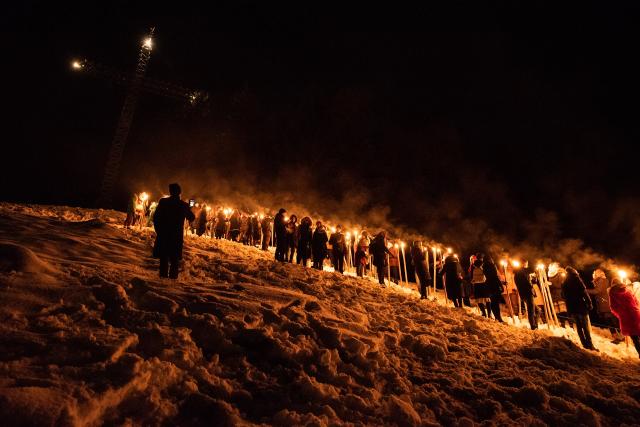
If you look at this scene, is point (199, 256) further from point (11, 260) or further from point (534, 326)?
point (534, 326)

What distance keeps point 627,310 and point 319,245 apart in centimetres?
794

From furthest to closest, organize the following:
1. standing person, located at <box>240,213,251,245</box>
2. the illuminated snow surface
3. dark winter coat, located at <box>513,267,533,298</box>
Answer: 1. standing person, located at <box>240,213,251,245</box>
2. dark winter coat, located at <box>513,267,533,298</box>
3. the illuminated snow surface

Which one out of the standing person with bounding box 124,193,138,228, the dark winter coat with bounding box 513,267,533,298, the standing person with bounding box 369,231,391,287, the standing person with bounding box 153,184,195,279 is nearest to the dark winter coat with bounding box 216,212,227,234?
the standing person with bounding box 124,193,138,228

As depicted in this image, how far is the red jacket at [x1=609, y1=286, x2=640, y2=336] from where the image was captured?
757cm

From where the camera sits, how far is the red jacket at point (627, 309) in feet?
24.8

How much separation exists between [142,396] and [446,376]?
3621mm

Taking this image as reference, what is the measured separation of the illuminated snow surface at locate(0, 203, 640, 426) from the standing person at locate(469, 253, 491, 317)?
3.24 meters

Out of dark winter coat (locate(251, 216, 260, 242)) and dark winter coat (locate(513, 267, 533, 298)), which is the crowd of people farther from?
dark winter coat (locate(251, 216, 260, 242))

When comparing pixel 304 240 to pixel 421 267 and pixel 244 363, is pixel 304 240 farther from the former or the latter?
pixel 244 363

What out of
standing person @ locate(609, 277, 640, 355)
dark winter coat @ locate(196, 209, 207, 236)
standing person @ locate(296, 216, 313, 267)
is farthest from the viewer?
dark winter coat @ locate(196, 209, 207, 236)

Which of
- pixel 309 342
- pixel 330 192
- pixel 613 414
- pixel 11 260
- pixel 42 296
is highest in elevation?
pixel 330 192

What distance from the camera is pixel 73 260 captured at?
6.14 m

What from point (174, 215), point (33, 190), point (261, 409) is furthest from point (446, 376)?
point (33, 190)

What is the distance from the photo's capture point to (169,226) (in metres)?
6.12
